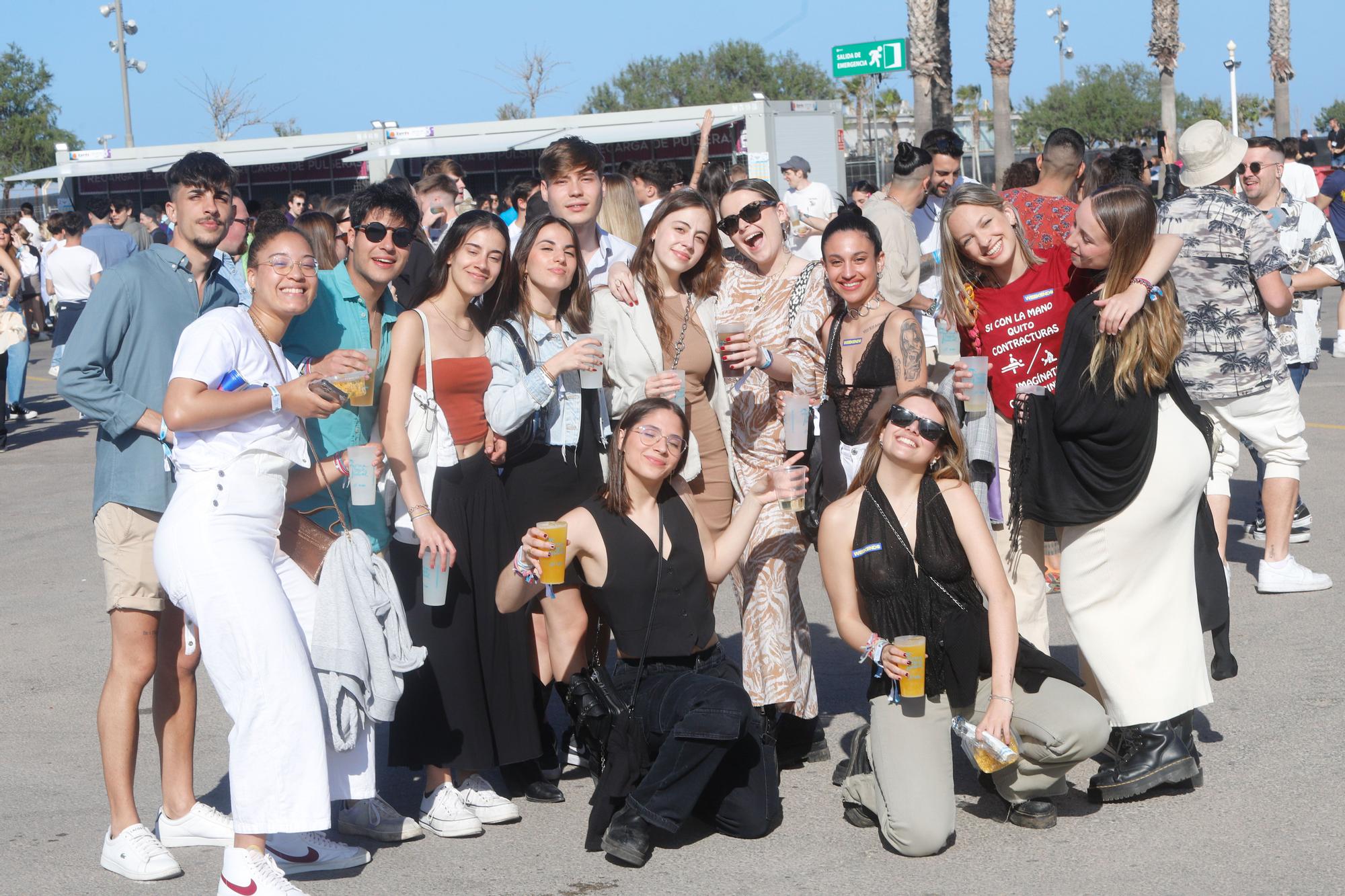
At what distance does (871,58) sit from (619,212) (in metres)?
11.8

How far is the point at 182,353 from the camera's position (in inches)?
148

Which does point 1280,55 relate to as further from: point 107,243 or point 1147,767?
point 1147,767

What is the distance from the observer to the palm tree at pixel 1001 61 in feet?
79.8

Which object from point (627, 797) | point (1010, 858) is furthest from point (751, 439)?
point (1010, 858)

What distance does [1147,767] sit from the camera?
4.35 metres

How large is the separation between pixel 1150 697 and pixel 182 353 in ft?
10.7

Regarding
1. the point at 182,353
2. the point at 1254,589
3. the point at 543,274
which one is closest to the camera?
the point at 182,353

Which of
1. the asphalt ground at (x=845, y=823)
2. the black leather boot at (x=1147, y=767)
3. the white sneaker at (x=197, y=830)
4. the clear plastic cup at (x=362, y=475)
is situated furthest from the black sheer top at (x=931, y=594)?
the white sneaker at (x=197, y=830)

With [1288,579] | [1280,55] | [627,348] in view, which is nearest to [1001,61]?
[1280,55]

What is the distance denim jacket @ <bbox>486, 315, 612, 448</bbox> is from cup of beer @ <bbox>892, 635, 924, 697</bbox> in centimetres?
145

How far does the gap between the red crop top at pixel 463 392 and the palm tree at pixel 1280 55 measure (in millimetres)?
36023

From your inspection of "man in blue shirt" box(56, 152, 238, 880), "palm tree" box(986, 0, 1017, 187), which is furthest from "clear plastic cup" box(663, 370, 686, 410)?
"palm tree" box(986, 0, 1017, 187)

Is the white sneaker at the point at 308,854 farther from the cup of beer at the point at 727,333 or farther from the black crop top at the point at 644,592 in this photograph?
the cup of beer at the point at 727,333

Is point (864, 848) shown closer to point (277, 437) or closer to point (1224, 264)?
point (277, 437)
